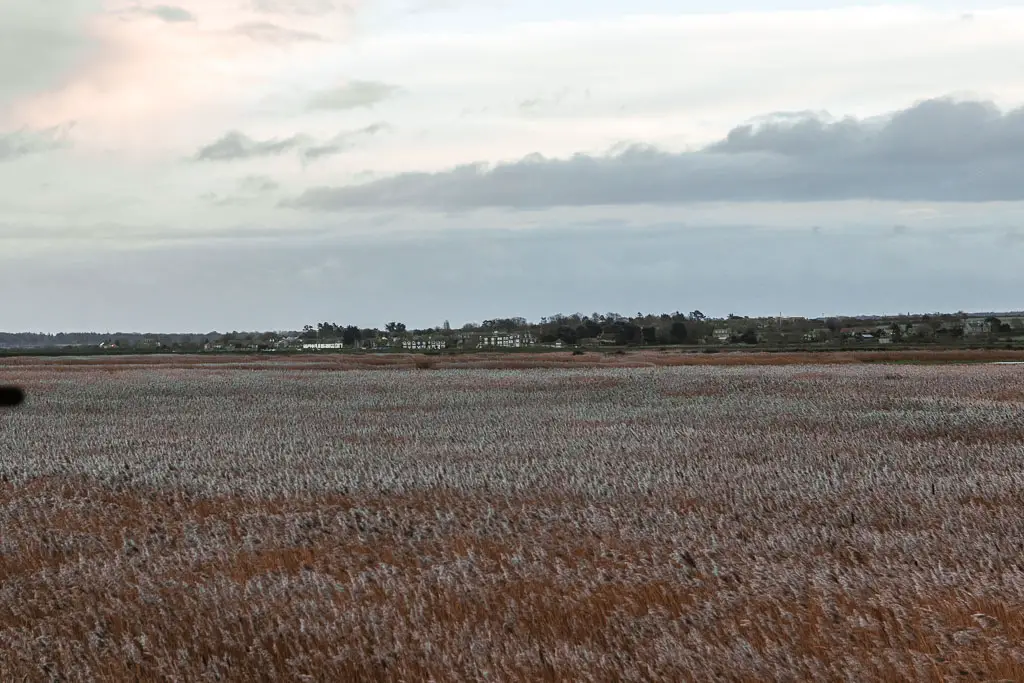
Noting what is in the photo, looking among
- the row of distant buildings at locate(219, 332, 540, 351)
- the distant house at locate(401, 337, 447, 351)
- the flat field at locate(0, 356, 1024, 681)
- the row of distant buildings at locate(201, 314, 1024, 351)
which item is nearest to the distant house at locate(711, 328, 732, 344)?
the row of distant buildings at locate(201, 314, 1024, 351)

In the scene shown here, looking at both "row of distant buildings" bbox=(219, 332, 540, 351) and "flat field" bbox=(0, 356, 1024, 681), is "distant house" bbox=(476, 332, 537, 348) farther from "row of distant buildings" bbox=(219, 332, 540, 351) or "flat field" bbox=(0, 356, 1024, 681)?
"flat field" bbox=(0, 356, 1024, 681)

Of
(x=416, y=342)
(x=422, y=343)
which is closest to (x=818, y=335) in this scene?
(x=422, y=343)

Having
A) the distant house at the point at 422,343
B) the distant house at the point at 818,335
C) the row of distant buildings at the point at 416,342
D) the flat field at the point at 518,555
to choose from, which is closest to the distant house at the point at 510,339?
the row of distant buildings at the point at 416,342

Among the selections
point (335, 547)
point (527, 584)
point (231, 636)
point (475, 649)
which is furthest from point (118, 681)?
point (335, 547)

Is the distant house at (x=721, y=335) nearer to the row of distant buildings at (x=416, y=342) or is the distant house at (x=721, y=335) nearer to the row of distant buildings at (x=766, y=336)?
the row of distant buildings at (x=766, y=336)

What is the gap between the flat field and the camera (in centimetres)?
782

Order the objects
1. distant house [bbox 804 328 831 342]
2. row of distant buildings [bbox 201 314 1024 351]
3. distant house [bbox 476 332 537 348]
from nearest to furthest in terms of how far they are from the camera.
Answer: row of distant buildings [bbox 201 314 1024 351], distant house [bbox 804 328 831 342], distant house [bbox 476 332 537 348]

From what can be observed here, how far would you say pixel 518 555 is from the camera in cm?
1105

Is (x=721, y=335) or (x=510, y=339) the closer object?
(x=721, y=335)

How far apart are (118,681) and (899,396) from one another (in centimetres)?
3369

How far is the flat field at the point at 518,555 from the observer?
7.82 meters

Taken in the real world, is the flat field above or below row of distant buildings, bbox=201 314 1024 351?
below

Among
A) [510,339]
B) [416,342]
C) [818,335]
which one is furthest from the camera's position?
[510,339]

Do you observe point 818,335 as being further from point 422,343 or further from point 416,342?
point 416,342
